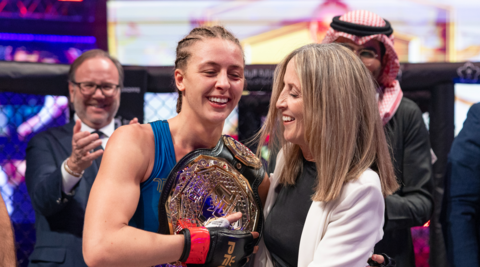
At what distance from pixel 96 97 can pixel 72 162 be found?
0.48 m

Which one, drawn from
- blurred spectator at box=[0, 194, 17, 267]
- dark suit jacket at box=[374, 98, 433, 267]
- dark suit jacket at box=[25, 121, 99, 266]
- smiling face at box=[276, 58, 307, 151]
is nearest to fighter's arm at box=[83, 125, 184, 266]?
blurred spectator at box=[0, 194, 17, 267]

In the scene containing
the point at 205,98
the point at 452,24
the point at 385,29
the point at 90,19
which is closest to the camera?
the point at 205,98

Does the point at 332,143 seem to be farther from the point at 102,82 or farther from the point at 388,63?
the point at 102,82

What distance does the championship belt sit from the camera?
→ 47.9 inches

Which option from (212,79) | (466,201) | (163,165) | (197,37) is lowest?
(466,201)

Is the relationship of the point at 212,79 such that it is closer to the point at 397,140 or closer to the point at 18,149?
the point at 397,140

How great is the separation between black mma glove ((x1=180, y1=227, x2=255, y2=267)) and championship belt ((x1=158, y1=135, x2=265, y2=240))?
81 millimetres

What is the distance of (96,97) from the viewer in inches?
86.6

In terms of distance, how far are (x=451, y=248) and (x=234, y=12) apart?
6406mm

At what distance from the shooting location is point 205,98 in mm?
1317

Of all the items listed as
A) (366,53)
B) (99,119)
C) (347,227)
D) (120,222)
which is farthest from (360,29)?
(99,119)

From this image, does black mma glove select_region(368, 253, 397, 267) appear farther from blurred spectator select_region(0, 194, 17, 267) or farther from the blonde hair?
blurred spectator select_region(0, 194, 17, 267)

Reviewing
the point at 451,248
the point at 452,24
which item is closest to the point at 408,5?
the point at 452,24

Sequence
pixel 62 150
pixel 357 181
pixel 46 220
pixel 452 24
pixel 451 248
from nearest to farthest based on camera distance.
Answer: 1. pixel 357 181
2. pixel 451 248
3. pixel 46 220
4. pixel 62 150
5. pixel 452 24
